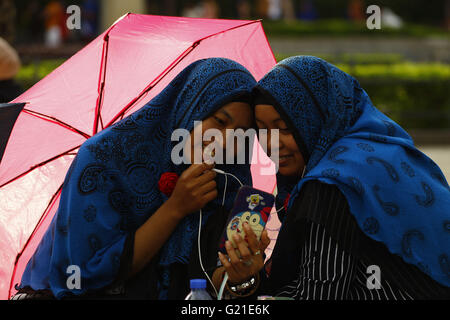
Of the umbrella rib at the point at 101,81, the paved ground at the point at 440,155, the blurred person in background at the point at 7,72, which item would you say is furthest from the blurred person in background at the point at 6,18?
the umbrella rib at the point at 101,81

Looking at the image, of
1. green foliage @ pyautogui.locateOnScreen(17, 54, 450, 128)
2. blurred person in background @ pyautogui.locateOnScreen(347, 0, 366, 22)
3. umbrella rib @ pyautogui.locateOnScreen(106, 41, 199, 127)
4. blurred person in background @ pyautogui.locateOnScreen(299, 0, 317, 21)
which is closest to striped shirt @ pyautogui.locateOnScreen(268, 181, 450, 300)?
umbrella rib @ pyautogui.locateOnScreen(106, 41, 199, 127)

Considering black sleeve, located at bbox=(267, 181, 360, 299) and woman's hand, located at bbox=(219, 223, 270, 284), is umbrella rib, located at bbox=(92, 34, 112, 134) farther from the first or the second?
black sleeve, located at bbox=(267, 181, 360, 299)

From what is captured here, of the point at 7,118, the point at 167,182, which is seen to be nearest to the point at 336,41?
the point at 7,118

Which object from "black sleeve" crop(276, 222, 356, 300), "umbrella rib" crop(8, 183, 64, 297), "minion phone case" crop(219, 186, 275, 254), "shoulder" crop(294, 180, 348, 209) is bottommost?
"umbrella rib" crop(8, 183, 64, 297)

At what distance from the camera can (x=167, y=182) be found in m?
2.72

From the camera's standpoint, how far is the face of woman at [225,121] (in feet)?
8.96

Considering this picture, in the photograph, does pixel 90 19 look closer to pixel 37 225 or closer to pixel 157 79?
pixel 157 79

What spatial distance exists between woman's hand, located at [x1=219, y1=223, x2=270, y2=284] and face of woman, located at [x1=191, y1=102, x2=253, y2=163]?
43cm

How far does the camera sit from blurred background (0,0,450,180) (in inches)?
455

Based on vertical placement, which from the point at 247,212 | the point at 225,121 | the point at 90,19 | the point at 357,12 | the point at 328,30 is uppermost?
the point at 225,121

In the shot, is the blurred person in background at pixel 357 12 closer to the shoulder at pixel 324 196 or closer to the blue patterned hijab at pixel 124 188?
the blue patterned hijab at pixel 124 188

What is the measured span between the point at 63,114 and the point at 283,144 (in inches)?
50.6

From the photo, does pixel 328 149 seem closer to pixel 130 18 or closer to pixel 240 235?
pixel 240 235
